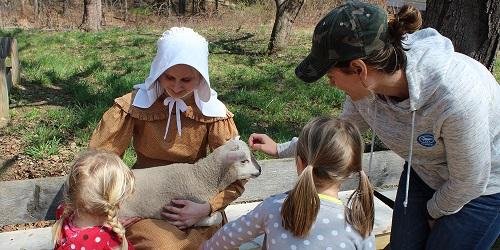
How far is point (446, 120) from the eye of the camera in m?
1.75

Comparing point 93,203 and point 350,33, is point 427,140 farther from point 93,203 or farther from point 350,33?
point 93,203

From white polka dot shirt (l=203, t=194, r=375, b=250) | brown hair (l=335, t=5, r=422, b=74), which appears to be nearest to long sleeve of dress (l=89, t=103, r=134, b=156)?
white polka dot shirt (l=203, t=194, r=375, b=250)

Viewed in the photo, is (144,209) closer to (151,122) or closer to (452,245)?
(151,122)

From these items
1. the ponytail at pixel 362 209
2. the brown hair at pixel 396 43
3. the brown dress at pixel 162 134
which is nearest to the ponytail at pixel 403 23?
the brown hair at pixel 396 43

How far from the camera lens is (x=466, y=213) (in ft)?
6.48

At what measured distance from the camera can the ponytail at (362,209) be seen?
1.73 meters

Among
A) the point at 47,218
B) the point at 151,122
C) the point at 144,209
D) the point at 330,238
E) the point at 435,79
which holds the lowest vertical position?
the point at 47,218

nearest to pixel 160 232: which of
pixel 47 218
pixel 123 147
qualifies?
pixel 123 147

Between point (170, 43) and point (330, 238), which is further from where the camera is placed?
point (170, 43)

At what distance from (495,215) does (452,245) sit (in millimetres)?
197

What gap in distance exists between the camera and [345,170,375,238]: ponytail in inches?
68.2

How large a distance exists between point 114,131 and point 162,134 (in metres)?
0.23

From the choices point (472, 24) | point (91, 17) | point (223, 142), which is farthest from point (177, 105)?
point (91, 17)

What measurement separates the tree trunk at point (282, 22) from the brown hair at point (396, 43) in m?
6.80
